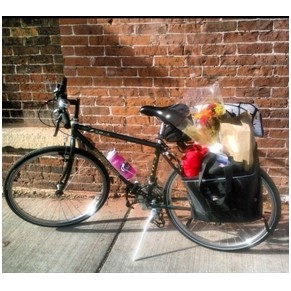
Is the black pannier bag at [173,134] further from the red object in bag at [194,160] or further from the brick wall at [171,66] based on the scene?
the brick wall at [171,66]

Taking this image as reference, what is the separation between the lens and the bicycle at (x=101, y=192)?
2.71 meters

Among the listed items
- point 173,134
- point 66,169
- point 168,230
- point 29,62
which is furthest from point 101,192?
point 29,62

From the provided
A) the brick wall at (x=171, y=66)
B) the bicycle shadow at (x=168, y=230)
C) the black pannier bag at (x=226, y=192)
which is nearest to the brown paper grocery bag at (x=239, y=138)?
the black pannier bag at (x=226, y=192)

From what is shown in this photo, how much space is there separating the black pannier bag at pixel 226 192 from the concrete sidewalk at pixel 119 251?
361 mm

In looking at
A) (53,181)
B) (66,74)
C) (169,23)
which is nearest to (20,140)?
(53,181)

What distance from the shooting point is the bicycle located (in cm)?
271

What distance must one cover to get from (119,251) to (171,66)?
5.01 ft

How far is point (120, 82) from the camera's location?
10.1ft

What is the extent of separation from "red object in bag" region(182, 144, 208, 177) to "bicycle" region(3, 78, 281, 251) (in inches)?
2.3

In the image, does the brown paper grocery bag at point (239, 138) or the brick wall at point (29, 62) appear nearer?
the brown paper grocery bag at point (239, 138)

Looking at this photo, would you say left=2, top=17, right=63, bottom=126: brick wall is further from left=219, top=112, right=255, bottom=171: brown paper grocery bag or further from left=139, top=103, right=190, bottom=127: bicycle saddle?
left=219, top=112, right=255, bottom=171: brown paper grocery bag

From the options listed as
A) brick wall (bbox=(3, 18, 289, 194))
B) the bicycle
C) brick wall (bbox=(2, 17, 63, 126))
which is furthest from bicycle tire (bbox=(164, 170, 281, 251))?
brick wall (bbox=(2, 17, 63, 126))

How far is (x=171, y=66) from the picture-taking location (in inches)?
117

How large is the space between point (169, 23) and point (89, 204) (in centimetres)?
177
